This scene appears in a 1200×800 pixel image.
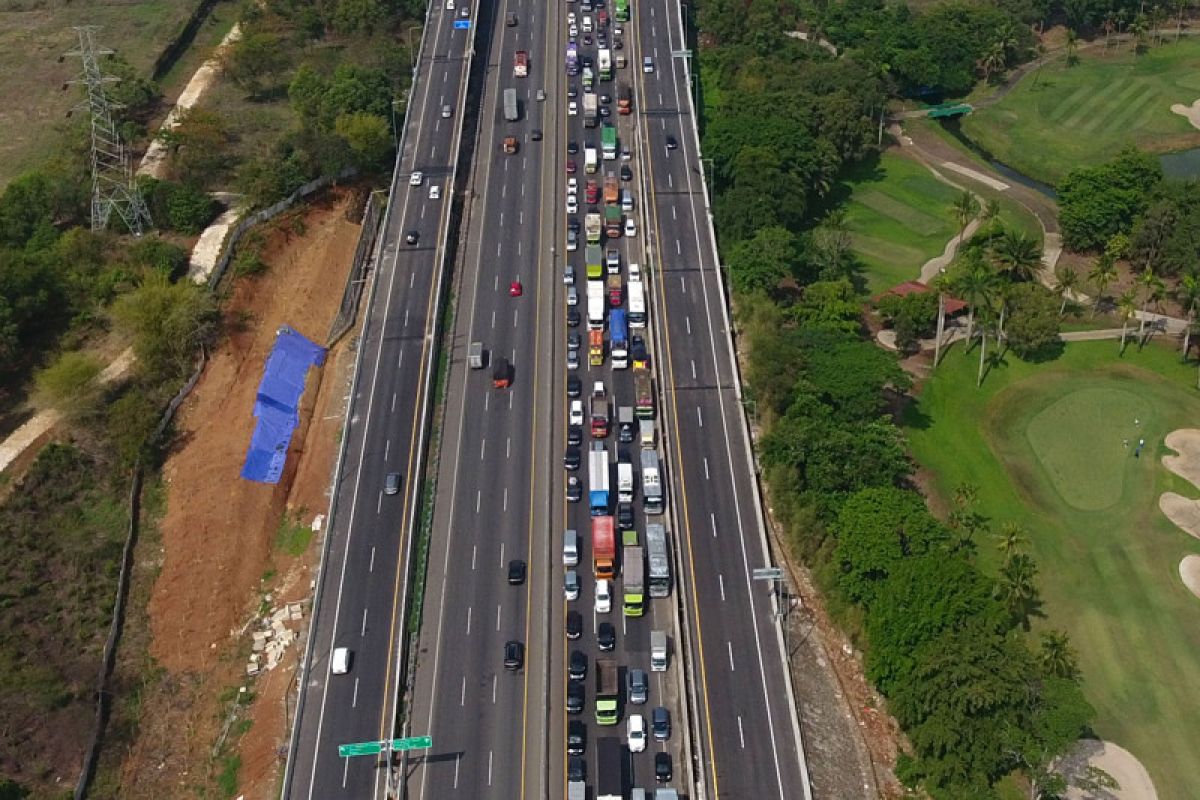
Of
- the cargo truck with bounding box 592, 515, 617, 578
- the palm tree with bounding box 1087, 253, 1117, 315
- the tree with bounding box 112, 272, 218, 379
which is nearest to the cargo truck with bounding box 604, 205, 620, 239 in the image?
the tree with bounding box 112, 272, 218, 379

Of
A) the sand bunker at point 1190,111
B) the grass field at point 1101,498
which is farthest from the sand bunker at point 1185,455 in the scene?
the sand bunker at point 1190,111

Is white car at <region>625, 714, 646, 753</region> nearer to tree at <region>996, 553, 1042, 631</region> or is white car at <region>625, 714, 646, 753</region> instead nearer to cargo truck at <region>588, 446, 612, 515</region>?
cargo truck at <region>588, 446, 612, 515</region>

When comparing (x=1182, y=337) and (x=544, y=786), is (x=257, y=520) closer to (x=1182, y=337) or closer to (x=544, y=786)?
(x=544, y=786)

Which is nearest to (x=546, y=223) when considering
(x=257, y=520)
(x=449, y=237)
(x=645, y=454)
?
(x=449, y=237)

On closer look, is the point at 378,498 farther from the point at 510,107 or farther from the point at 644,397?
the point at 510,107

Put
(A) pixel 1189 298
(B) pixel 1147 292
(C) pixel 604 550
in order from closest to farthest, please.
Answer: (C) pixel 604 550 → (A) pixel 1189 298 → (B) pixel 1147 292

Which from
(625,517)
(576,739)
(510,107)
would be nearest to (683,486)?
(625,517)

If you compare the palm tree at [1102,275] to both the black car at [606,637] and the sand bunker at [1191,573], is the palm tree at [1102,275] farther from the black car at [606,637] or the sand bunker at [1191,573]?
the black car at [606,637]

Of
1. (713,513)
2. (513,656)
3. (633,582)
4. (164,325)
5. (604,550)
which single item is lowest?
(513,656)
